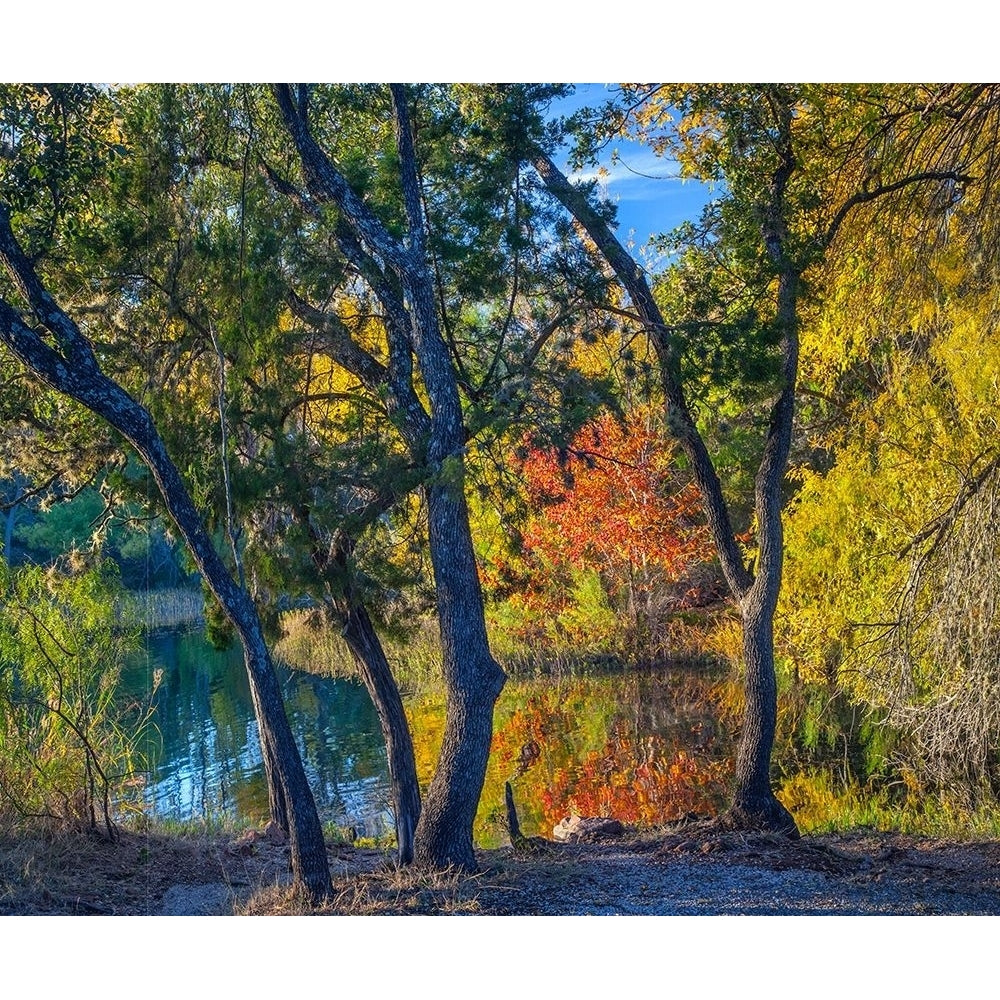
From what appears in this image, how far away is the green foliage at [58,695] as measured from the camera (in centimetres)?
580

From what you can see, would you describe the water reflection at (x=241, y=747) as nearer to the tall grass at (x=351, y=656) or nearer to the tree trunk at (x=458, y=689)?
the tall grass at (x=351, y=656)

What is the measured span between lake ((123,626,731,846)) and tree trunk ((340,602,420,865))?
1.86 meters

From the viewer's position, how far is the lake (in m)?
8.74

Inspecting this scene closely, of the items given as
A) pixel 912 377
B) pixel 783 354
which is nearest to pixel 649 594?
pixel 912 377

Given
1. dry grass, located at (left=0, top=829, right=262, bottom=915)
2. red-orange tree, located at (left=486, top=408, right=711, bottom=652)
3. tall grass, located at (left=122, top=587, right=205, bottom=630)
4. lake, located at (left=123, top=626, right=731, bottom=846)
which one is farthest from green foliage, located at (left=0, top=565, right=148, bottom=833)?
tall grass, located at (left=122, top=587, right=205, bottom=630)

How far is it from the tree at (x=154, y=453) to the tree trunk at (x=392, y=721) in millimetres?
985

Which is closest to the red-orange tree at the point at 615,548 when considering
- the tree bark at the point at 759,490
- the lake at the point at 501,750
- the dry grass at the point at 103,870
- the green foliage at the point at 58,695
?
the lake at the point at 501,750

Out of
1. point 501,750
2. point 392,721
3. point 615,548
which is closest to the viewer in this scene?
point 392,721

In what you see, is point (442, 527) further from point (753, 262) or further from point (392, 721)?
point (753, 262)

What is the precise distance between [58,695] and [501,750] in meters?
5.36

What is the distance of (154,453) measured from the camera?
4309 mm

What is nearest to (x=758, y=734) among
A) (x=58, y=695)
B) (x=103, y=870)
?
(x=103, y=870)
